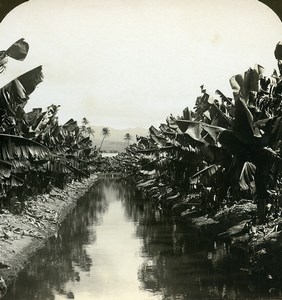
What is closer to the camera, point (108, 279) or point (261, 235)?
point (108, 279)

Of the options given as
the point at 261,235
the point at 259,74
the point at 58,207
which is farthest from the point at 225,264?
the point at 58,207

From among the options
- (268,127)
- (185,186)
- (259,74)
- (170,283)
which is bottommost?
(170,283)

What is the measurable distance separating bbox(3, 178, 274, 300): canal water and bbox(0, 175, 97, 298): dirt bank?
245 millimetres

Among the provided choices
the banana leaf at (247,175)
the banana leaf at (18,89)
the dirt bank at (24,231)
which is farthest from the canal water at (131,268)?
the banana leaf at (18,89)

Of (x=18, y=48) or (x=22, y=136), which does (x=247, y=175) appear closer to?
(x=18, y=48)

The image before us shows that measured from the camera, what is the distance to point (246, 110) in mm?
9688

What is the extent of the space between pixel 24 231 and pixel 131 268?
3595mm

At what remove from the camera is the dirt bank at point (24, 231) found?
32.7 feet

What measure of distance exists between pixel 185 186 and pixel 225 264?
8266 millimetres

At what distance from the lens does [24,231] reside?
12.7 m

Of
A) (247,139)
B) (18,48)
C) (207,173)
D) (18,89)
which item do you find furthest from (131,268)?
(18,48)

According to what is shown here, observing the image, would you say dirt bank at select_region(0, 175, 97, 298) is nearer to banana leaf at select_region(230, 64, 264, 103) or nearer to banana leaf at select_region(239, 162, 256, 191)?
banana leaf at select_region(239, 162, 256, 191)

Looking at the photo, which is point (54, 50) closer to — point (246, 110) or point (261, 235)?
point (246, 110)

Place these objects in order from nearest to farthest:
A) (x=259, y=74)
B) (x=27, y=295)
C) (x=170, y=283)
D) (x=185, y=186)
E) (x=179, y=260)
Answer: (x=27, y=295) < (x=170, y=283) < (x=259, y=74) < (x=179, y=260) < (x=185, y=186)
